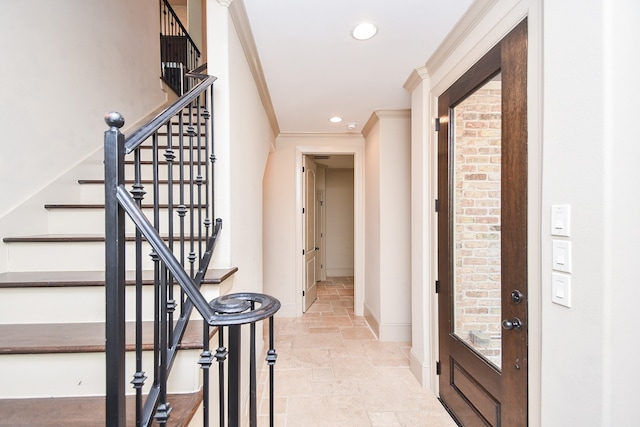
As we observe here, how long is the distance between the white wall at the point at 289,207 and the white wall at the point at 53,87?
193 centimetres

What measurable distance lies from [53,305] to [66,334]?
9.0 inches

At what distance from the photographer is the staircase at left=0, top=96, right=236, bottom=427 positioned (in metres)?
0.99

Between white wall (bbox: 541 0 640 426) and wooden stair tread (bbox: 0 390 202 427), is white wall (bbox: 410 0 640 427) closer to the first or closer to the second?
white wall (bbox: 541 0 640 426)

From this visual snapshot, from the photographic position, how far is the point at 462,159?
6.11ft

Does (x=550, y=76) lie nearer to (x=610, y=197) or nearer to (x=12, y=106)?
(x=610, y=197)

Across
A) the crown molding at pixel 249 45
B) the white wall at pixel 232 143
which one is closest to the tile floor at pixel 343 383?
the white wall at pixel 232 143

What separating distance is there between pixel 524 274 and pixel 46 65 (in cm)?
286

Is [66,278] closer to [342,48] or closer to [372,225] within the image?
[342,48]

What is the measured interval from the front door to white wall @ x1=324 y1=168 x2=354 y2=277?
4553mm

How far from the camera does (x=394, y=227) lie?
317 centimetres

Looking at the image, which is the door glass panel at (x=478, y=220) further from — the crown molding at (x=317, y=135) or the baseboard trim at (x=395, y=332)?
the crown molding at (x=317, y=135)

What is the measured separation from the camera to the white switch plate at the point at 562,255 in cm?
Answer: 99

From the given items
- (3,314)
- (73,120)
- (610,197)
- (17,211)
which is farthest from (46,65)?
(610,197)

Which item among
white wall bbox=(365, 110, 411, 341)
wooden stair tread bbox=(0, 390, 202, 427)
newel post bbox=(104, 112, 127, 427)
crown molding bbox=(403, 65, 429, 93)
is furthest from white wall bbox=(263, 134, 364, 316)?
newel post bbox=(104, 112, 127, 427)
